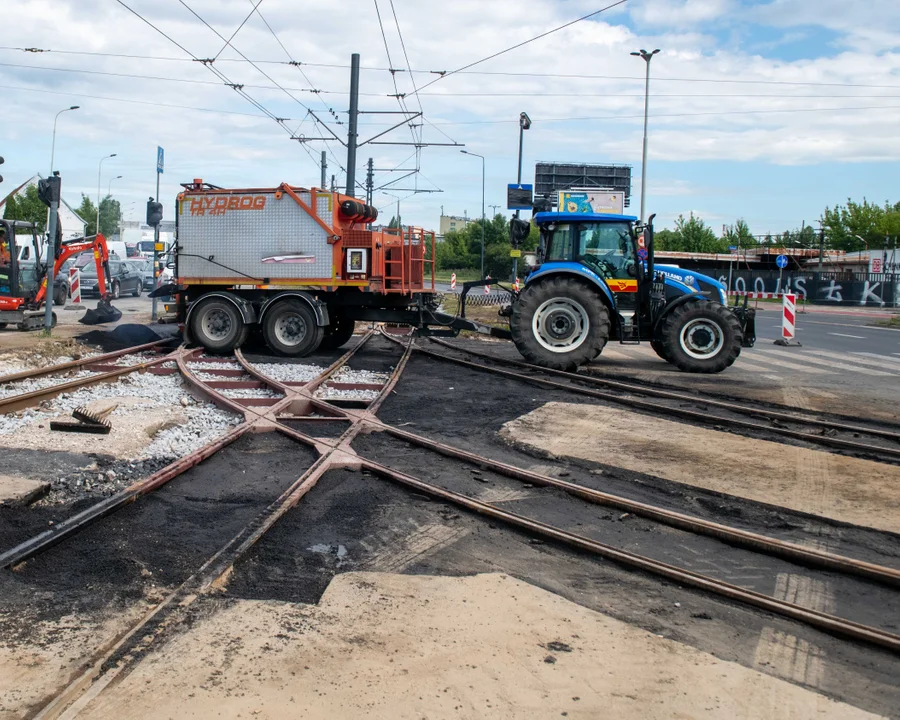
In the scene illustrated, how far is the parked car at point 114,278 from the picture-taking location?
32781mm

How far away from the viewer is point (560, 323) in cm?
1413

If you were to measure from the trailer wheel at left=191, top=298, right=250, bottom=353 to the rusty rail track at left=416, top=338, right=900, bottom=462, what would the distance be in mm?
4326

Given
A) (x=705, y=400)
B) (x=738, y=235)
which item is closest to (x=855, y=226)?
(x=738, y=235)

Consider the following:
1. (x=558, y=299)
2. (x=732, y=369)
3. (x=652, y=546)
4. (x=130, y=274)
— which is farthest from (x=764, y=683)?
(x=130, y=274)

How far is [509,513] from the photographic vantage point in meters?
5.84

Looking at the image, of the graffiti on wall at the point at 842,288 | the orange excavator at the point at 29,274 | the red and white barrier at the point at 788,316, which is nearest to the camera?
the orange excavator at the point at 29,274

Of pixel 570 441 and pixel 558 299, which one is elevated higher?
pixel 558 299

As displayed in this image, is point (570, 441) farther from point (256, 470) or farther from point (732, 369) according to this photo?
point (732, 369)

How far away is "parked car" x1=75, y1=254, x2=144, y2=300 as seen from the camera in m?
32.8

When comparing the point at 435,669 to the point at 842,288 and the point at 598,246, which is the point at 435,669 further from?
the point at 842,288

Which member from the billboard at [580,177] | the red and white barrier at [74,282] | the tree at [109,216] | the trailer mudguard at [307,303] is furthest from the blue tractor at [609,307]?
the tree at [109,216]

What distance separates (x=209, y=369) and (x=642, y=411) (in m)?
6.75

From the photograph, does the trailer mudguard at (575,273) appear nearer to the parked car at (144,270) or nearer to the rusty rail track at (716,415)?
the rusty rail track at (716,415)

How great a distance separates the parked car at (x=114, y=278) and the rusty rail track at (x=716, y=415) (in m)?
22.4
